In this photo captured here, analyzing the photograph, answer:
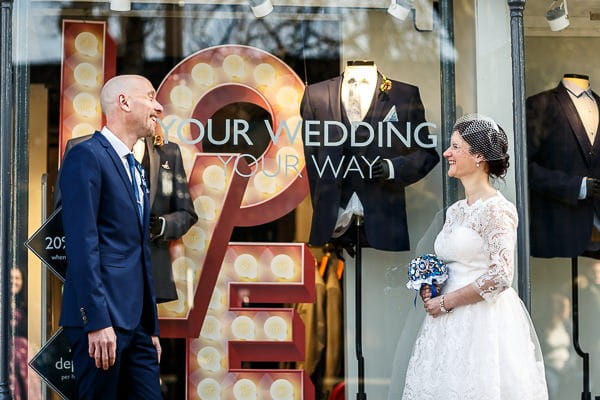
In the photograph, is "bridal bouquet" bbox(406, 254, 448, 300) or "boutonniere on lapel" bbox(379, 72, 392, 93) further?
"boutonniere on lapel" bbox(379, 72, 392, 93)

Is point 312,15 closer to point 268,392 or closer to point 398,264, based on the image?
point 398,264

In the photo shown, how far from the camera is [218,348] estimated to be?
5.18 metres

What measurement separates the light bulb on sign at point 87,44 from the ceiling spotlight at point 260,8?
839 millimetres

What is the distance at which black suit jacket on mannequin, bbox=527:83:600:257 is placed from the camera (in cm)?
543

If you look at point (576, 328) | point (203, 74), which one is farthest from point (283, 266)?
point (576, 328)

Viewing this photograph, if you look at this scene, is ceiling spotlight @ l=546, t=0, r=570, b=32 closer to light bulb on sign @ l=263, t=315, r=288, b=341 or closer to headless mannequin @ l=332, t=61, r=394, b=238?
headless mannequin @ l=332, t=61, r=394, b=238

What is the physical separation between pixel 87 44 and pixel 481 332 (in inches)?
98.4

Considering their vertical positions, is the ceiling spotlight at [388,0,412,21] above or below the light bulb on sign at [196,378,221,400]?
above

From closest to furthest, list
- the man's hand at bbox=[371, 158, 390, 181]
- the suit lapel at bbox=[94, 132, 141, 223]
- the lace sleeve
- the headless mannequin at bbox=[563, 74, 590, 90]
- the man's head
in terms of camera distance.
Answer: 1. the suit lapel at bbox=[94, 132, 141, 223]
2. the lace sleeve
3. the man's head
4. the man's hand at bbox=[371, 158, 390, 181]
5. the headless mannequin at bbox=[563, 74, 590, 90]

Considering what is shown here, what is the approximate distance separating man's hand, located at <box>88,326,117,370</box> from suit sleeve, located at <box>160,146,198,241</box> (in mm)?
1307

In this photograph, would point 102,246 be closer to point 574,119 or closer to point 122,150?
point 122,150

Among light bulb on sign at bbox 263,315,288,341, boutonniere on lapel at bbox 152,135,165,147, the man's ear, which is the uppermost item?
the man's ear

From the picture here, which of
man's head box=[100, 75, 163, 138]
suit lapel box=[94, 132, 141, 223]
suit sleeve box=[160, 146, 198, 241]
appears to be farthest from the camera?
suit sleeve box=[160, 146, 198, 241]

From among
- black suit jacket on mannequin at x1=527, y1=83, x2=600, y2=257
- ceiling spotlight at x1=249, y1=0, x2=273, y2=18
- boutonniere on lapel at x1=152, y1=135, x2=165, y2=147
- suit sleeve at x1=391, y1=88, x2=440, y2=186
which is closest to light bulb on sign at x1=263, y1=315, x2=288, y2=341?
suit sleeve at x1=391, y1=88, x2=440, y2=186
